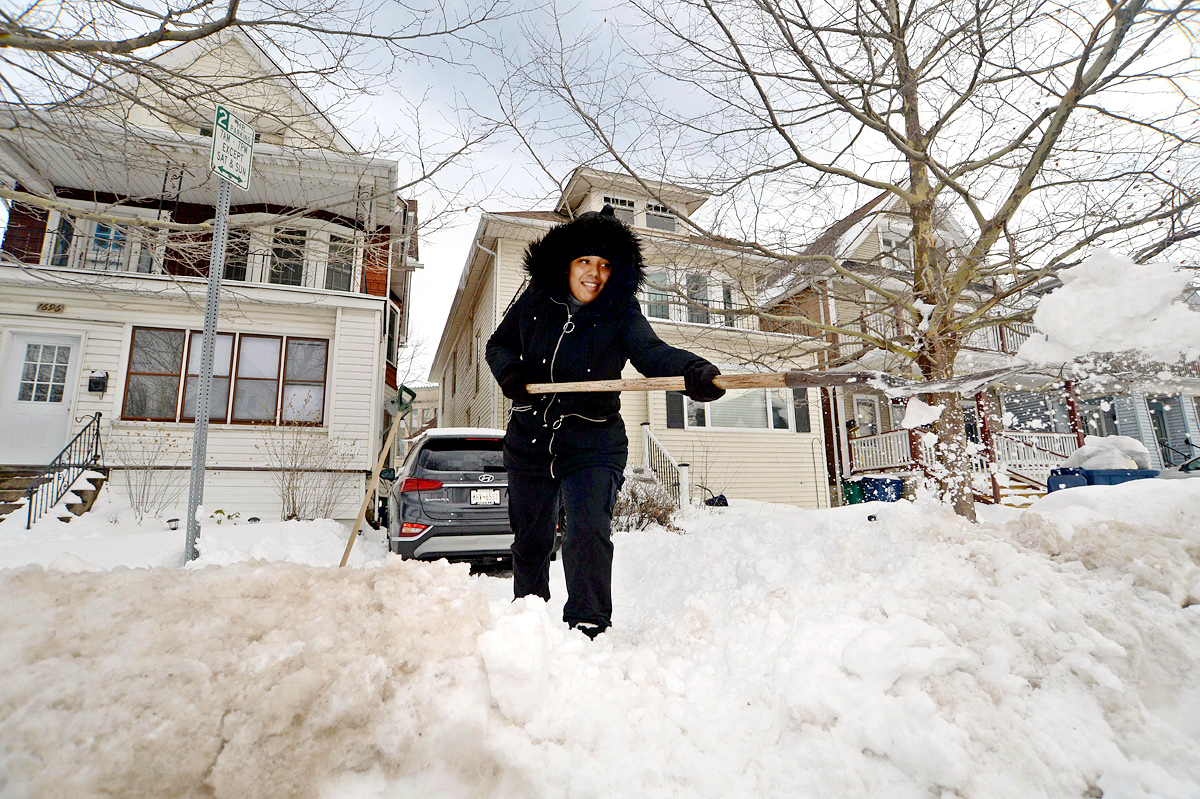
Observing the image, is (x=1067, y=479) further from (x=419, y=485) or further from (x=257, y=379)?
(x=257, y=379)

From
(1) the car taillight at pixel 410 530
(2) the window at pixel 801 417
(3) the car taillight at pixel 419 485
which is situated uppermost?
(2) the window at pixel 801 417

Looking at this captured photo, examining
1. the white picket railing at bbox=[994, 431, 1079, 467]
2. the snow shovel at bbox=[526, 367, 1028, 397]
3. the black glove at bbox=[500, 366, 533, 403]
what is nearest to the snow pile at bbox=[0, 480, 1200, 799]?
the snow shovel at bbox=[526, 367, 1028, 397]

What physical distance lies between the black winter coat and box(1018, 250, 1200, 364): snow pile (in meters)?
1.54

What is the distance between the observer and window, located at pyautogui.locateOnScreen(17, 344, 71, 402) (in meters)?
10.1

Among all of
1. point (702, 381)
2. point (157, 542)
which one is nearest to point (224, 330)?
point (157, 542)

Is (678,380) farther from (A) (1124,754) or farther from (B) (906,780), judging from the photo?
(A) (1124,754)

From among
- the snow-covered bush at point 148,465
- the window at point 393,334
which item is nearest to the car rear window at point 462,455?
the snow-covered bush at point 148,465

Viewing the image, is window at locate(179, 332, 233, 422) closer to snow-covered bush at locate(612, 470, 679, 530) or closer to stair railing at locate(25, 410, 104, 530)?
stair railing at locate(25, 410, 104, 530)

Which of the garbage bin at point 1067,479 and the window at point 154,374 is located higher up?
the window at point 154,374

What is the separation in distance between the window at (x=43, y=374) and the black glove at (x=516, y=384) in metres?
11.7

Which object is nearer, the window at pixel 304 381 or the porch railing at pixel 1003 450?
the window at pixel 304 381

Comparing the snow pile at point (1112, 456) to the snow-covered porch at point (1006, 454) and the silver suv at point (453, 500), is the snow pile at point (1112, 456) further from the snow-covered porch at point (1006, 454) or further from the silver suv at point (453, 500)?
the silver suv at point (453, 500)

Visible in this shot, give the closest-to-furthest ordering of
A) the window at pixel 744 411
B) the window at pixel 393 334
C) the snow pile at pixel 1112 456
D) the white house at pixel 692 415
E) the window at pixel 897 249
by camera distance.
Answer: the window at pixel 897 249
the snow pile at pixel 1112 456
the white house at pixel 692 415
the window at pixel 744 411
the window at pixel 393 334

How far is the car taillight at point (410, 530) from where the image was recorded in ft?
17.4
